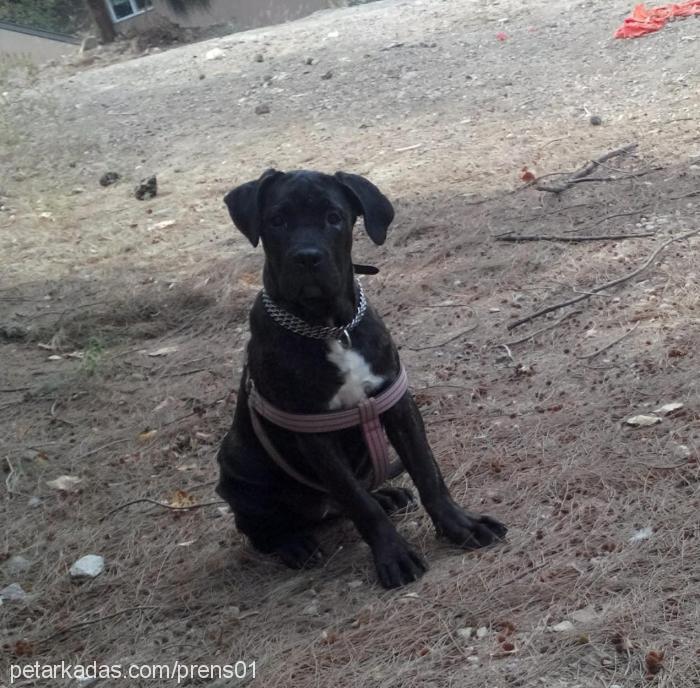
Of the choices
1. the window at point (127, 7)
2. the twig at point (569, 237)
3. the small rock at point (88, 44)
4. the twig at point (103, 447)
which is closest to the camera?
the twig at point (103, 447)

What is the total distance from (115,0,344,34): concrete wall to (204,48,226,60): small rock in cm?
700

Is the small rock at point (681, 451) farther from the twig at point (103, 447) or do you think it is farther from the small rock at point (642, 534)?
the twig at point (103, 447)

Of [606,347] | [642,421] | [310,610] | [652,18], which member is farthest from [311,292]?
[652,18]

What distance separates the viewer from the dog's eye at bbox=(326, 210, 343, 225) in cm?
351

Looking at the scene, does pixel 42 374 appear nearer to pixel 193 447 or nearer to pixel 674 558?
pixel 193 447

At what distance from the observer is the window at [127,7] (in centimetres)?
2308

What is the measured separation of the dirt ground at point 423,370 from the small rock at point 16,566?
0.06 ft

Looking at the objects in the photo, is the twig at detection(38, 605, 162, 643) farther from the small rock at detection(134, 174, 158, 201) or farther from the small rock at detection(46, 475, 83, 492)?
the small rock at detection(134, 174, 158, 201)

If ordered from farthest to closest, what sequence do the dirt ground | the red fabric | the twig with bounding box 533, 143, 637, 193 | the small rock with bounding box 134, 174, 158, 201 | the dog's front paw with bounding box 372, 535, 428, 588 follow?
1. the red fabric
2. the small rock with bounding box 134, 174, 158, 201
3. the twig with bounding box 533, 143, 637, 193
4. the dog's front paw with bounding box 372, 535, 428, 588
5. the dirt ground

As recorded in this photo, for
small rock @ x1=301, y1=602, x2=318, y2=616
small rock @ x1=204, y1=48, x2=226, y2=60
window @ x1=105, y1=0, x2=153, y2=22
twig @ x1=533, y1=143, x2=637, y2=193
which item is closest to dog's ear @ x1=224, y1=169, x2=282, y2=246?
small rock @ x1=301, y1=602, x2=318, y2=616

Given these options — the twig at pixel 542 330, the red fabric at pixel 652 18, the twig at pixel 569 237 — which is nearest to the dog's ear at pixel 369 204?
the twig at pixel 542 330

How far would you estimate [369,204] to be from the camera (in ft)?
11.9

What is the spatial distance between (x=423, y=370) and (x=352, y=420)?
1.76m

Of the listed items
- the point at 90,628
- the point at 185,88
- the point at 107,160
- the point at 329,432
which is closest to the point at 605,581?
the point at 329,432
